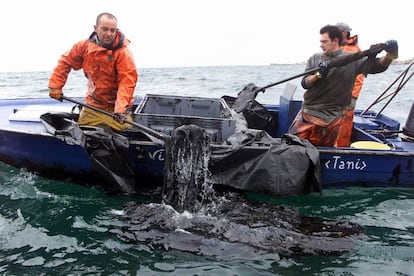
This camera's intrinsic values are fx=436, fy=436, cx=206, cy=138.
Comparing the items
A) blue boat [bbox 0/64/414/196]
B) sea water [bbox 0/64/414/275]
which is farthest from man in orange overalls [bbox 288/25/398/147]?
sea water [bbox 0/64/414/275]

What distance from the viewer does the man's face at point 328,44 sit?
19.6ft

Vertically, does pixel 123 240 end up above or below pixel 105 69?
below

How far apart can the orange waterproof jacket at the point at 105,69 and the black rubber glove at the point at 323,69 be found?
2.48m

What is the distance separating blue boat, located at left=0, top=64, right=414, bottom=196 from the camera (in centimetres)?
555

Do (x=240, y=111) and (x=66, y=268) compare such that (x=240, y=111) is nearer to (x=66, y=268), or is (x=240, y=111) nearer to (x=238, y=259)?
(x=238, y=259)

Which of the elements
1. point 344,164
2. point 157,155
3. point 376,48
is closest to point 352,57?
point 376,48

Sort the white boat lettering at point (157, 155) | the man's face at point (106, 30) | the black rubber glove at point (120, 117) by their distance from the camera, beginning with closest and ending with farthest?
the black rubber glove at point (120, 117)
the man's face at point (106, 30)
the white boat lettering at point (157, 155)

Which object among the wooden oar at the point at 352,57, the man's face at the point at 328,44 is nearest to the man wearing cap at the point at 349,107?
the man's face at the point at 328,44

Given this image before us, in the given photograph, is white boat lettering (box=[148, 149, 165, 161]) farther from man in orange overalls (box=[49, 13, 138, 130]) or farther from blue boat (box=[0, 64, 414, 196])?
man in orange overalls (box=[49, 13, 138, 130])

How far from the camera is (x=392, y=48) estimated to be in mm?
5562

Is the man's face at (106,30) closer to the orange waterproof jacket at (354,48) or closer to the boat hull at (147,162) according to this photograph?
the boat hull at (147,162)

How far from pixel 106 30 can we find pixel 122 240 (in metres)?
2.74

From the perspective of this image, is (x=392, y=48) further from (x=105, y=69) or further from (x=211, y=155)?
(x=105, y=69)

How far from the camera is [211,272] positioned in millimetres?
4000
